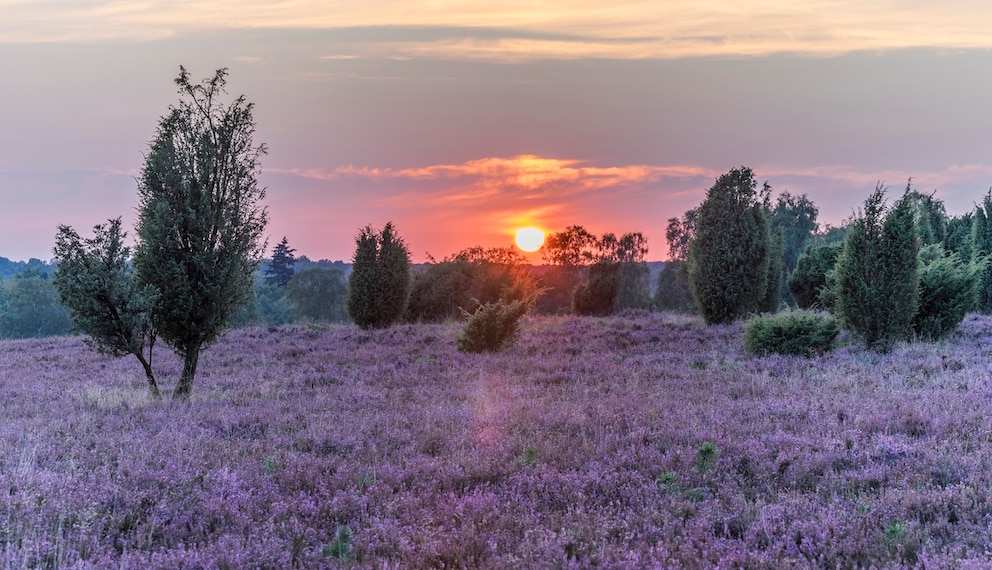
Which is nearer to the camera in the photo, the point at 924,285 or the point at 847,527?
the point at 847,527

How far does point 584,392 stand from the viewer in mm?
10859

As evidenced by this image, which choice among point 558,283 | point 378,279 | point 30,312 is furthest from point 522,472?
point 30,312

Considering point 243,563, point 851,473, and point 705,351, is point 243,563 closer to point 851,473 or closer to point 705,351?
point 851,473

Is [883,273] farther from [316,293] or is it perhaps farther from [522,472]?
[316,293]

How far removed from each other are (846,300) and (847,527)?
505 inches

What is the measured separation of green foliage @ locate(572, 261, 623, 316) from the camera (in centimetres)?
3491

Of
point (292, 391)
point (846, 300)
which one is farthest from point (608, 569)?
point (846, 300)

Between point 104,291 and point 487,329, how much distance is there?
1046 centimetres

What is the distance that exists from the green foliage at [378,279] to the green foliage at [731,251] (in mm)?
13721

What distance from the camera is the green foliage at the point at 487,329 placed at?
18.3m

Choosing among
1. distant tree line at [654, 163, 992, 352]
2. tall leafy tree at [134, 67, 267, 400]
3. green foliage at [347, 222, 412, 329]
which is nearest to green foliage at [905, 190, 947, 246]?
distant tree line at [654, 163, 992, 352]

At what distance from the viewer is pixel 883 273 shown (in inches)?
588

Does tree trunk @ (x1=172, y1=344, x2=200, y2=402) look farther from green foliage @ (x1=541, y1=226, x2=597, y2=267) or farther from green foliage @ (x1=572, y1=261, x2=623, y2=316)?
green foliage @ (x1=541, y1=226, x2=597, y2=267)

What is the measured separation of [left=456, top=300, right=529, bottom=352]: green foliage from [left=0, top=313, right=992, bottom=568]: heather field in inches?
227
